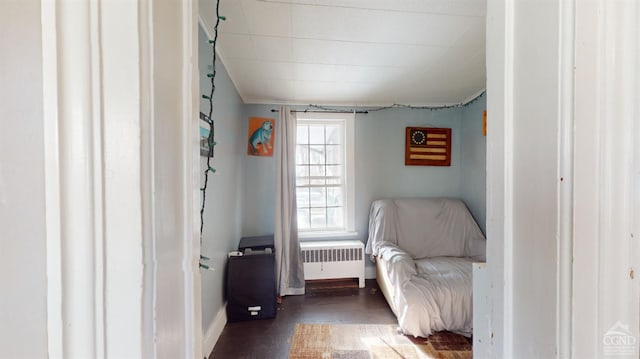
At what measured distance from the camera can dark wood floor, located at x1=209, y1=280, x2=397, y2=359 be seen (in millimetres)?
1858

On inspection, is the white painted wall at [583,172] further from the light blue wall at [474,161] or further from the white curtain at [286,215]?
the light blue wall at [474,161]

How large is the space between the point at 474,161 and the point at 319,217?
6.65 ft

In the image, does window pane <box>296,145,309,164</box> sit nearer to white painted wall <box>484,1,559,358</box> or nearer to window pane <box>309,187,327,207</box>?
window pane <box>309,187,327,207</box>

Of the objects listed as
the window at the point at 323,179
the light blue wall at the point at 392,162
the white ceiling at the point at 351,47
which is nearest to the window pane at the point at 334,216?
the window at the point at 323,179

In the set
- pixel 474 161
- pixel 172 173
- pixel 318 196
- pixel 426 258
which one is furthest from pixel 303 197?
pixel 172 173

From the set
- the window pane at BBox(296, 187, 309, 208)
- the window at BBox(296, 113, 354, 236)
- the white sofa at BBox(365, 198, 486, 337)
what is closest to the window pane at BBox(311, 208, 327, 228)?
the window at BBox(296, 113, 354, 236)

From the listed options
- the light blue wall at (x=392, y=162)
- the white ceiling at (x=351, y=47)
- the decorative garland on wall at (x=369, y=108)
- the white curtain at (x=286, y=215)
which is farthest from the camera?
the light blue wall at (x=392, y=162)

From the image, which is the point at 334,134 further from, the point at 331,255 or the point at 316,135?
the point at 331,255

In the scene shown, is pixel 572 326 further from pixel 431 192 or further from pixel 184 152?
pixel 431 192

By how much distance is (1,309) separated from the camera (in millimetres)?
299

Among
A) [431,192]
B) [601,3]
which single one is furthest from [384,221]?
[601,3]

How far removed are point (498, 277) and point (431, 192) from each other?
119 inches

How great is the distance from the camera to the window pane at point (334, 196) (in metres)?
3.24

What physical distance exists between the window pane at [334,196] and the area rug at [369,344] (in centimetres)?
148
